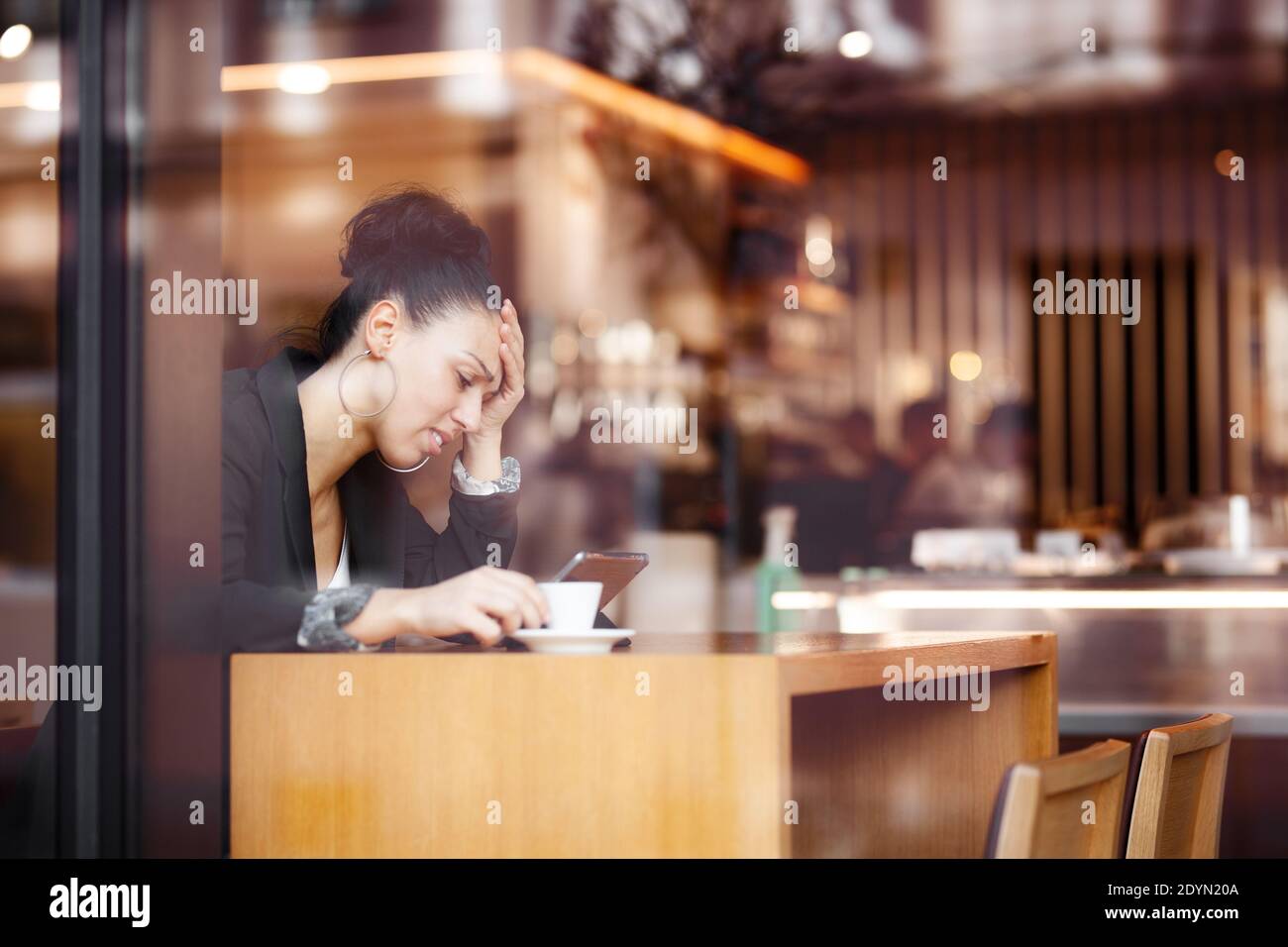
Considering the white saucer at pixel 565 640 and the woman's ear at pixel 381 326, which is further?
the woman's ear at pixel 381 326

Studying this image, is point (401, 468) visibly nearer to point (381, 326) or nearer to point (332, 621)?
point (381, 326)

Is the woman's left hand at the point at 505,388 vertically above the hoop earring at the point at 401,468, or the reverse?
the woman's left hand at the point at 505,388

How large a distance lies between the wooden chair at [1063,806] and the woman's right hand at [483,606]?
503mm

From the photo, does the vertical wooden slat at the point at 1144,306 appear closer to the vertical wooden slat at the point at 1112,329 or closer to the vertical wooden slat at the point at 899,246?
the vertical wooden slat at the point at 1112,329

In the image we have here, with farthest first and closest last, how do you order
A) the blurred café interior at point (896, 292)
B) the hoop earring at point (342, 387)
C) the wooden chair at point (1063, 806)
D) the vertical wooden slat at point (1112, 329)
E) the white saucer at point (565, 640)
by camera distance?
the vertical wooden slat at point (1112, 329) < the blurred café interior at point (896, 292) < the hoop earring at point (342, 387) < the white saucer at point (565, 640) < the wooden chair at point (1063, 806)

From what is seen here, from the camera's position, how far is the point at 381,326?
1.97m

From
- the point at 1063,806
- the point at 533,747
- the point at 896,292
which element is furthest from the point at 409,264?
the point at 896,292

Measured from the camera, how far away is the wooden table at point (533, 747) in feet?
4.64

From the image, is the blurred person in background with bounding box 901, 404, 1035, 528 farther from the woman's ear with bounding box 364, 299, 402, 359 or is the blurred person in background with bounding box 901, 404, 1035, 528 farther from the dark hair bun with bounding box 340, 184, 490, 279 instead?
the woman's ear with bounding box 364, 299, 402, 359

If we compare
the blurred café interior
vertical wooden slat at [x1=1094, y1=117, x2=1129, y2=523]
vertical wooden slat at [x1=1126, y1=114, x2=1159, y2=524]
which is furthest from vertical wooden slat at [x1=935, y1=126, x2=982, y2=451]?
vertical wooden slat at [x1=1126, y1=114, x2=1159, y2=524]

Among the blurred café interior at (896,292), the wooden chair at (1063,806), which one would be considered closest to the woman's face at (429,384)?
the wooden chair at (1063,806)
